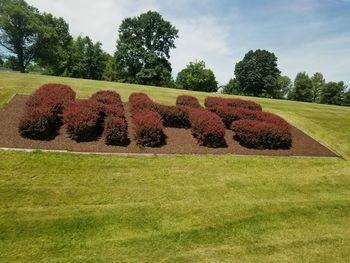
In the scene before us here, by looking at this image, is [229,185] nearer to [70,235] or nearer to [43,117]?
[70,235]

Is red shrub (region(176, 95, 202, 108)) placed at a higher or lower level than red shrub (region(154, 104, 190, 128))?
higher

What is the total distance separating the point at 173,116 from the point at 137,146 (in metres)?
3.07

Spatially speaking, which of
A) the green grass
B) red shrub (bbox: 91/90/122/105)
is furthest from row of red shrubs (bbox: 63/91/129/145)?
red shrub (bbox: 91/90/122/105)

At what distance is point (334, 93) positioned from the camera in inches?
3260

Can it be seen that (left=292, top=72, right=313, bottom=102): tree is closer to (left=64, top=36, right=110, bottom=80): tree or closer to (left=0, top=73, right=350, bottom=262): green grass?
(left=64, top=36, right=110, bottom=80): tree

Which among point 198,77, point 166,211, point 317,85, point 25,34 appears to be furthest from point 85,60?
point 166,211

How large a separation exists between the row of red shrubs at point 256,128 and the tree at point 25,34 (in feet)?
162

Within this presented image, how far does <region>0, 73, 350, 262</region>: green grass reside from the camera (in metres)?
6.48

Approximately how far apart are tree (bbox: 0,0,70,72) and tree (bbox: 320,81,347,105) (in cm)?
6130

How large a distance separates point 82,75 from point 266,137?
6238 cm

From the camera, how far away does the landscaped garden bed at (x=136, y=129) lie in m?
10.6

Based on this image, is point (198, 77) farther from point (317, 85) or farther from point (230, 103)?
point (230, 103)

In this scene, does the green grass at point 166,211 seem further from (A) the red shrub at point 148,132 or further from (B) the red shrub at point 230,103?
(B) the red shrub at point 230,103

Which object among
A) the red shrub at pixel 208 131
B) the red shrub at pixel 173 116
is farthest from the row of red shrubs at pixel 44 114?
the red shrub at pixel 208 131
